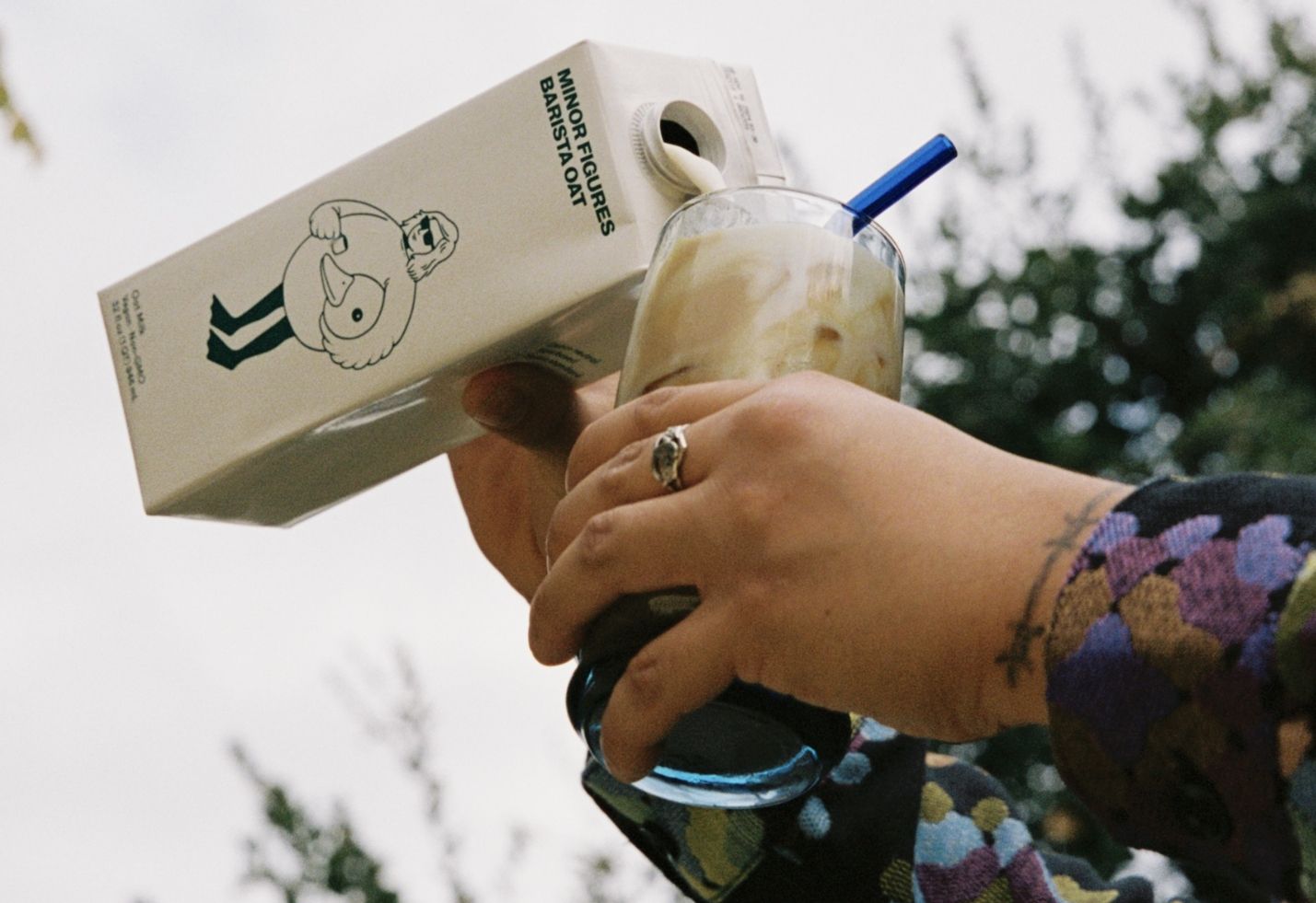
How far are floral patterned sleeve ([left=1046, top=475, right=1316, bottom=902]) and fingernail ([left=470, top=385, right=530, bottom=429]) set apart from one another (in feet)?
1.86

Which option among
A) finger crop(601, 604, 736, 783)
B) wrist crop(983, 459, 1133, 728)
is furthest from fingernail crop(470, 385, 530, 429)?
wrist crop(983, 459, 1133, 728)

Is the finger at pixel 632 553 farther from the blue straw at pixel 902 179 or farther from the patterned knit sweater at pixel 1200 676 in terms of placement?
the blue straw at pixel 902 179

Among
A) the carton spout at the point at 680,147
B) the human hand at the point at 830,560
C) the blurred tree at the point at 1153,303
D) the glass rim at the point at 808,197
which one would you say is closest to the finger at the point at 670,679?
the human hand at the point at 830,560

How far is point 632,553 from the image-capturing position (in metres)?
0.67

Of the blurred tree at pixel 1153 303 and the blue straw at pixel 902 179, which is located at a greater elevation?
the blue straw at pixel 902 179

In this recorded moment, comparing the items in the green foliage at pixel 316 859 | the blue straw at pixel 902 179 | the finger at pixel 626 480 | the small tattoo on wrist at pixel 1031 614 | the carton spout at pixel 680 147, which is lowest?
the green foliage at pixel 316 859

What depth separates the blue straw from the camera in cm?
88

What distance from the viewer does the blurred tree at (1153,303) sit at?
2150mm

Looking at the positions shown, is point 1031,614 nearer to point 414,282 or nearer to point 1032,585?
point 1032,585

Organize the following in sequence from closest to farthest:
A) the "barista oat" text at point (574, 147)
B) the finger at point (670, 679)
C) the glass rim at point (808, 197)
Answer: the finger at point (670, 679), the glass rim at point (808, 197), the "barista oat" text at point (574, 147)

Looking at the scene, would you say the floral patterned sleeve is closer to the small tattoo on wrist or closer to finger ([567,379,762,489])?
the small tattoo on wrist

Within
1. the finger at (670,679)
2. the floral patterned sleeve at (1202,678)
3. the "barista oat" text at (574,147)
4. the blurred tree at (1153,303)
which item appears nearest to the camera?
the floral patterned sleeve at (1202,678)

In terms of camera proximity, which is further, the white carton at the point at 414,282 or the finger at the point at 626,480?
the white carton at the point at 414,282

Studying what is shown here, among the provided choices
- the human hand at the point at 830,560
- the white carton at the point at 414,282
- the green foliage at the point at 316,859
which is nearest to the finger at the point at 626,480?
the human hand at the point at 830,560
